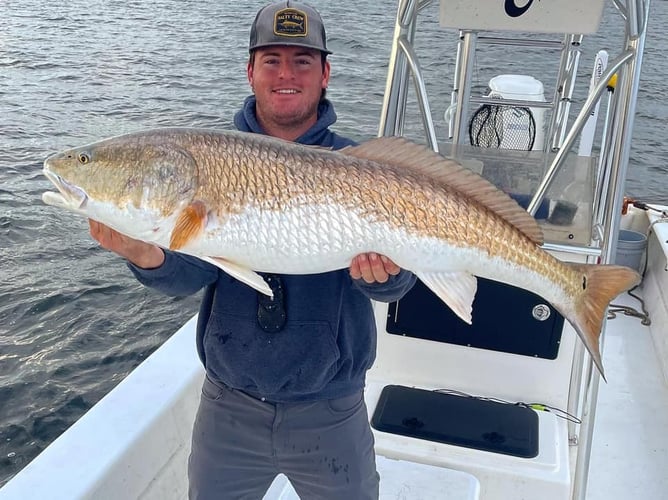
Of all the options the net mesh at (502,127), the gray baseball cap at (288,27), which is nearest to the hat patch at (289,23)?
the gray baseball cap at (288,27)

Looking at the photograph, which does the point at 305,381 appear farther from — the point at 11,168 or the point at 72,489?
the point at 11,168

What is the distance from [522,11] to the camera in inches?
120

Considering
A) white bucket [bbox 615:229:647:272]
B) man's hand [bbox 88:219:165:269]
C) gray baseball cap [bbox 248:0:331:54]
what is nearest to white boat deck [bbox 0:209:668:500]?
man's hand [bbox 88:219:165:269]

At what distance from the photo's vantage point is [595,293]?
2.14m

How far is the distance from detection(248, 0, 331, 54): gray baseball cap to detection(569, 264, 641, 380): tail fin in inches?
46.7

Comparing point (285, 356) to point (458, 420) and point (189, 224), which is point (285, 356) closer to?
point (189, 224)

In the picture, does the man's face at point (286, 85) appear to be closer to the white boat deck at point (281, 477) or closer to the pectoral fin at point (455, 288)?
the pectoral fin at point (455, 288)

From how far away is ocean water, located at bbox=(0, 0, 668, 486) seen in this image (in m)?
5.92

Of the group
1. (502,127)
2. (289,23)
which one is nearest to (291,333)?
(289,23)

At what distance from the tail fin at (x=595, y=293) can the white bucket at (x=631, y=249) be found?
3769mm

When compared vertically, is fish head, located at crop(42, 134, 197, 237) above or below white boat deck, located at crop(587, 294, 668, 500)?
above

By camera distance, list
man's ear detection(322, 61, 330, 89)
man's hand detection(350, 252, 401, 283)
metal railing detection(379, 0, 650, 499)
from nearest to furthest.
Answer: man's hand detection(350, 252, 401, 283) < man's ear detection(322, 61, 330, 89) < metal railing detection(379, 0, 650, 499)

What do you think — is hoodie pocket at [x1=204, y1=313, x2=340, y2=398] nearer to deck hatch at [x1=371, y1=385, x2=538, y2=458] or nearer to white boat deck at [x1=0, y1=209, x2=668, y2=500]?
white boat deck at [x1=0, y1=209, x2=668, y2=500]

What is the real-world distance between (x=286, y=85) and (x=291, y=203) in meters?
0.60
